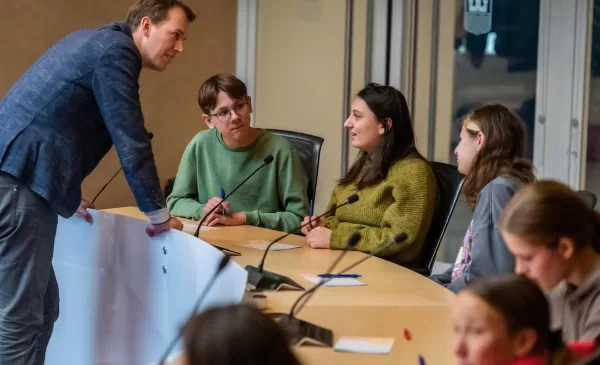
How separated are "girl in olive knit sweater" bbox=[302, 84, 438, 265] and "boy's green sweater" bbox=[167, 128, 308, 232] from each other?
28 cm

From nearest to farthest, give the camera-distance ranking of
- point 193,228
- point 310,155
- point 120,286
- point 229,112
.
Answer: point 120,286, point 193,228, point 229,112, point 310,155

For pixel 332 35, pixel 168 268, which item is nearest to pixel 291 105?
pixel 332 35

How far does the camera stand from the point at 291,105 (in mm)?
5141

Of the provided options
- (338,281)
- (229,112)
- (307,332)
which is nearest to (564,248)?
(307,332)

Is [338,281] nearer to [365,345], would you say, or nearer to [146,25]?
[365,345]

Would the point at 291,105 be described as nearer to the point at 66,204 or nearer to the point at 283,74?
the point at 283,74

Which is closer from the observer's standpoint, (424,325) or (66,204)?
(424,325)

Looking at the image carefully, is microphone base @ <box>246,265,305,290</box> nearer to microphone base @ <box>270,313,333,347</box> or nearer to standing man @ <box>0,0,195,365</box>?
microphone base @ <box>270,313,333,347</box>

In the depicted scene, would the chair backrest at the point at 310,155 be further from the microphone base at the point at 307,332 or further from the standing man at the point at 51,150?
the microphone base at the point at 307,332

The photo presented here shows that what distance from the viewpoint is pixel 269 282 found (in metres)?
2.03

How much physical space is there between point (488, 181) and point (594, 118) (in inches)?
85.3

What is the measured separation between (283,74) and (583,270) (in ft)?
12.8

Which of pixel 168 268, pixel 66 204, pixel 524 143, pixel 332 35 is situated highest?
pixel 332 35

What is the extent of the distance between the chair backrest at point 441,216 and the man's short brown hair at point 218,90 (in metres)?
0.91
